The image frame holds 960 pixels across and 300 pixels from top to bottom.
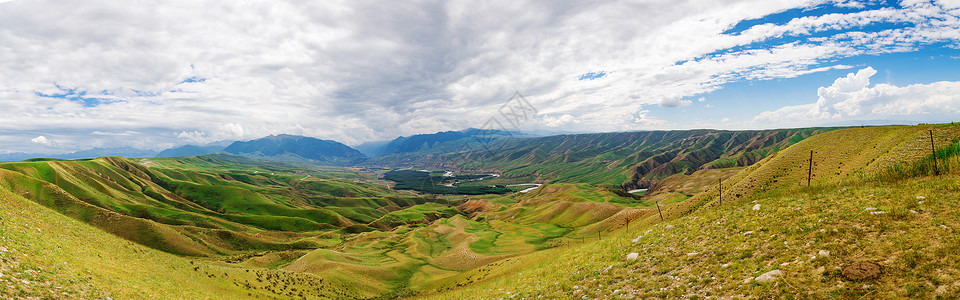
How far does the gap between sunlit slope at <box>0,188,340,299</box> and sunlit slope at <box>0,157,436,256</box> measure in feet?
161

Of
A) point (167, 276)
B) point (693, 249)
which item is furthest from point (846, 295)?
point (167, 276)

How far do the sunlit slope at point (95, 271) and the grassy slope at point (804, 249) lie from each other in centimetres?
2516

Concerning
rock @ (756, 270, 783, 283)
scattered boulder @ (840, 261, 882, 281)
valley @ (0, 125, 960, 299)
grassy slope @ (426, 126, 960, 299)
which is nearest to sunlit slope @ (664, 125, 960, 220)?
valley @ (0, 125, 960, 299)

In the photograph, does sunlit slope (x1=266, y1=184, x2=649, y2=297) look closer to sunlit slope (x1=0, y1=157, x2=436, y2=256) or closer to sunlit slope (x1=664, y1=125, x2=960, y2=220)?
sunlit slope (x1=0, y1=157, x2=436, y2=256)

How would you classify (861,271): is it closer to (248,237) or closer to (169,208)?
(248,237)

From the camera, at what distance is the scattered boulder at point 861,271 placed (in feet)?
36.1

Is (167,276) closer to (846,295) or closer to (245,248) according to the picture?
(846,295)

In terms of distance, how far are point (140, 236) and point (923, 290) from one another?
11316 centimetres

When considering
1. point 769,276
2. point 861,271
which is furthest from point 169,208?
point 861,271

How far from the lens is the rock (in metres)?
12.6

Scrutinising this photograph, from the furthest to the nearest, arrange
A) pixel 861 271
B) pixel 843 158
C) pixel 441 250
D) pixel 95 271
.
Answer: pixel 441 250, pixel 843 158, pixel 95 271, pixel 861 271

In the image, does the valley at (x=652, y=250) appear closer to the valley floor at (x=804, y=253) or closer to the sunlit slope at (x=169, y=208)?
the valley floor at (x=804, y=253)

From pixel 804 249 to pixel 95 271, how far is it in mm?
42536

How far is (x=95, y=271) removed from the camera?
23.4 m
